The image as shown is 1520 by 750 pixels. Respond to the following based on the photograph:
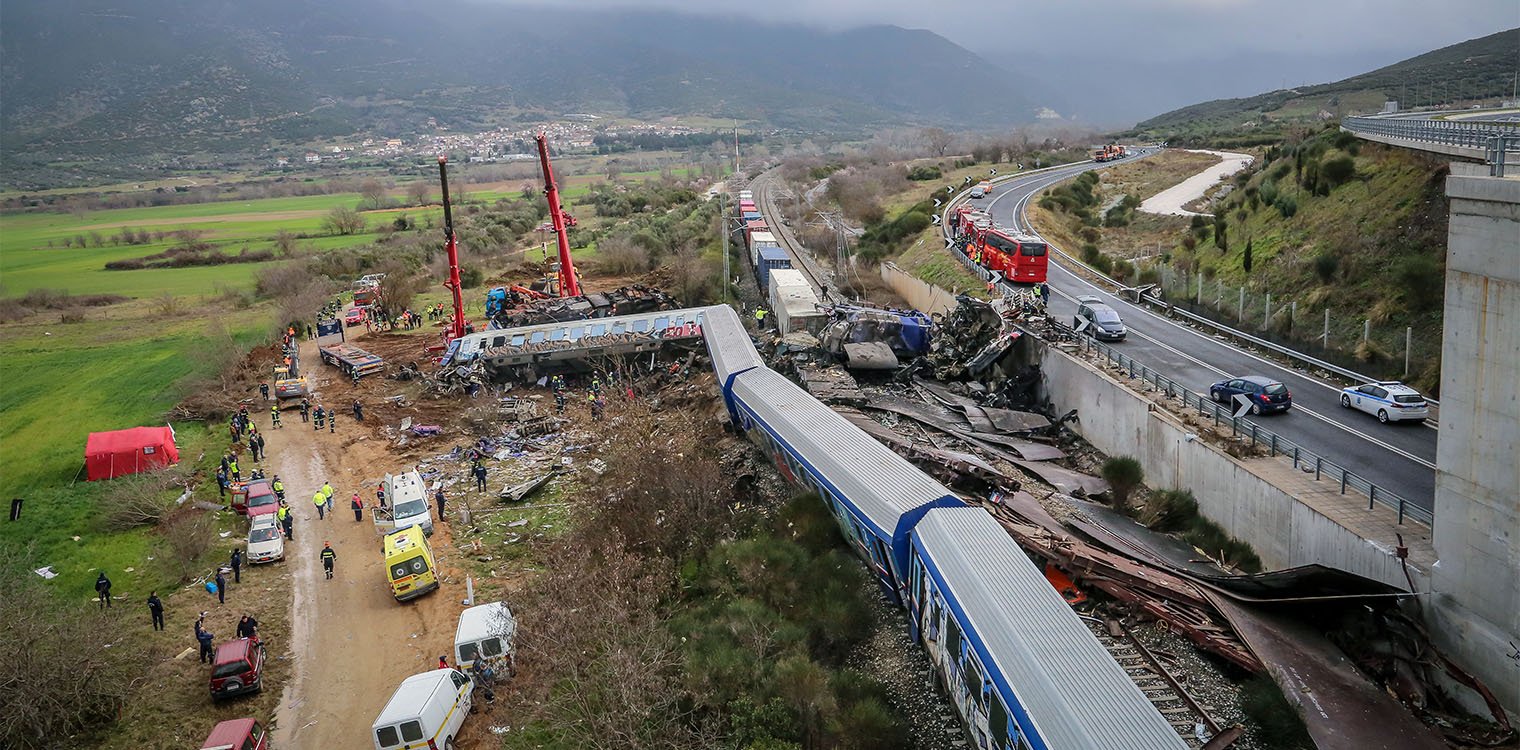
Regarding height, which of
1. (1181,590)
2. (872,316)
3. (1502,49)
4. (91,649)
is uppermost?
(1502,49)

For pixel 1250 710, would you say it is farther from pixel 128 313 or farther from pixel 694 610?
pixel 128 313

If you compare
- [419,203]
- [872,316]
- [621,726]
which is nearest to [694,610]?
[621,726]

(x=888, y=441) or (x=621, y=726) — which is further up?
(x=888, y=441)

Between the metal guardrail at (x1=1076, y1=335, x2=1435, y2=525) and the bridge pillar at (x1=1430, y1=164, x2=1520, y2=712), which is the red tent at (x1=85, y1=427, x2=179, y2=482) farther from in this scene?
the bridge pillar at (x1=1430, y1=164, x2=1520, y2=712)

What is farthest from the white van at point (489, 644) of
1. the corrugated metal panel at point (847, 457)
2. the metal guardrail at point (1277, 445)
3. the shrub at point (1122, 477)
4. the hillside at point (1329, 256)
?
the hillside at point (1329, 256)

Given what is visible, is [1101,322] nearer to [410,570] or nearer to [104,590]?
[410,570]

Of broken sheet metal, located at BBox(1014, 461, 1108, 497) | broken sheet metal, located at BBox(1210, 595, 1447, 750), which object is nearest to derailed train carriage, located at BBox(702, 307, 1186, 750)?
broken sheet metal, located at BBox(1210, 595, 1447, 750)

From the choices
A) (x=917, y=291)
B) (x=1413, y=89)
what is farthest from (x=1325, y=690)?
(x=1413, y=89)
